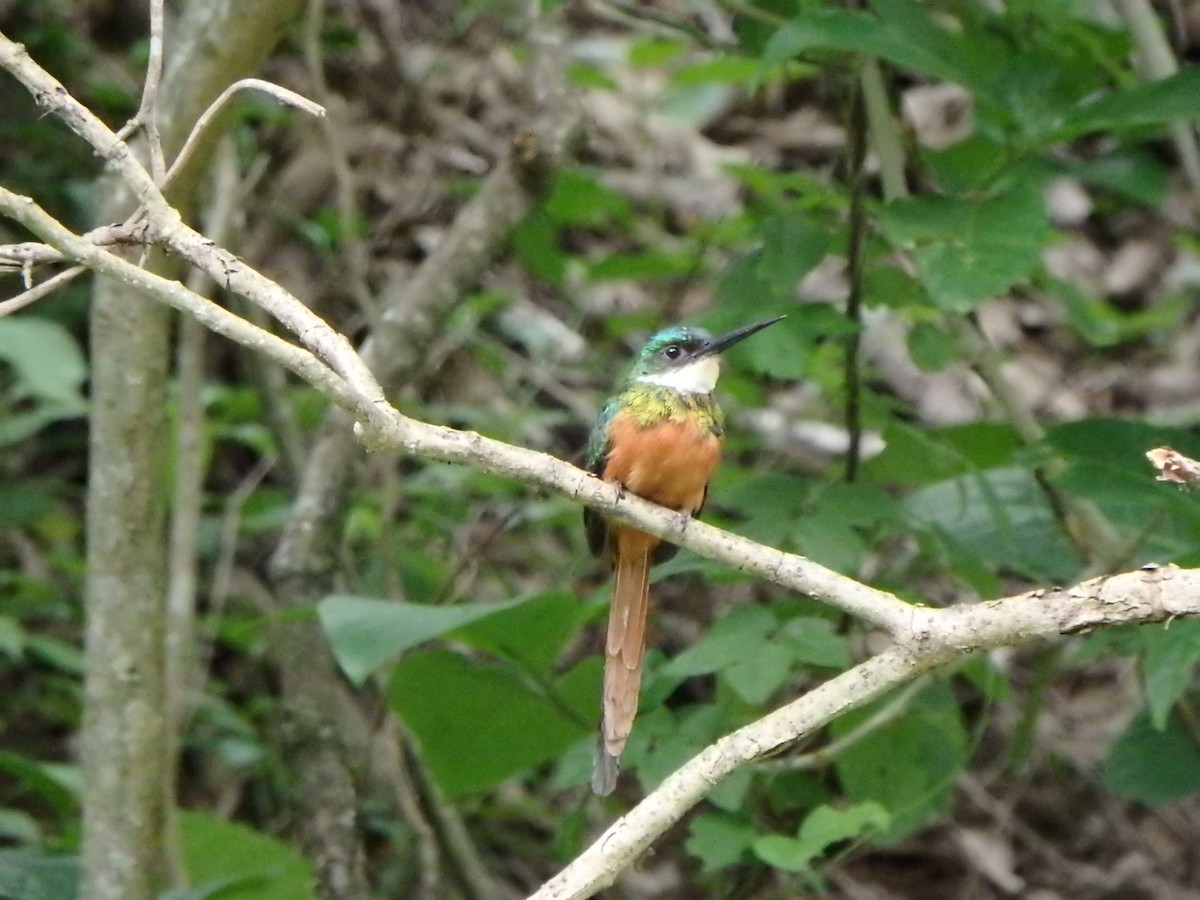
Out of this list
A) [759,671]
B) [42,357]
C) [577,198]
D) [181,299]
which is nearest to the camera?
[181,299]

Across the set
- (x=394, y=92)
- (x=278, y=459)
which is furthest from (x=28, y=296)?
(x=394, y=92)

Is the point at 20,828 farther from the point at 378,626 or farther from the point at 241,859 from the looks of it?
the point at 378,626

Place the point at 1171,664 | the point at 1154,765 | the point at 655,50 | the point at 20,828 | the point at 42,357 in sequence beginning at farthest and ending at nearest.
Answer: the point at 655,50
the point at 42,357
the point at 20,828
the point at 1154,765
the point at 1171,664

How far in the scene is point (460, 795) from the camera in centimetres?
271

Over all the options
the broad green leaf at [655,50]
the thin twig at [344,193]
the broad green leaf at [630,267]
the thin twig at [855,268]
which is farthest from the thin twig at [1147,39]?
the thin twig at [344,193]

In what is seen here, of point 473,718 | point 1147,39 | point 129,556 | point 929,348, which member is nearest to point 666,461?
point 929,348

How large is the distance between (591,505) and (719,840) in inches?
33.2

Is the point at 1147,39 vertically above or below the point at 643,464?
above

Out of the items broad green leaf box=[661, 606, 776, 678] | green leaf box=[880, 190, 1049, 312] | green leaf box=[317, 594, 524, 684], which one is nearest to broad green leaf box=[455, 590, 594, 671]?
green leaf box=[317, 594, 524, 684]

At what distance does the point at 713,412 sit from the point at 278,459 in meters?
1.54

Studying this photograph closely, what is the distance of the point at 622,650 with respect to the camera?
221 centimetres

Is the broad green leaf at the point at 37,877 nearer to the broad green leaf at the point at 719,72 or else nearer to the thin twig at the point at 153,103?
the thin twig at the point at 153,103

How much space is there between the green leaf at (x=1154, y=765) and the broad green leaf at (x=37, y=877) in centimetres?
169

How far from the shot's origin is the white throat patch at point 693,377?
2568 mm
